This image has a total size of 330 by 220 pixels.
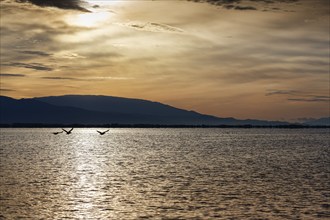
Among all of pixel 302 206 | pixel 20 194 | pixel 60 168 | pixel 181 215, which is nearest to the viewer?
pixel 181 215

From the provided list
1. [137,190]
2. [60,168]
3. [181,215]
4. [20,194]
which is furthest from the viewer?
[60,168]

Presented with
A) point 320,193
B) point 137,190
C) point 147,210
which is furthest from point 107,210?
point 320,193

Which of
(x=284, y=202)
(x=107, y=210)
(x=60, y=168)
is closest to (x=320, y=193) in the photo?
(x=284, y=202)

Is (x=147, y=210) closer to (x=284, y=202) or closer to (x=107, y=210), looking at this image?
(x=107, y=210)

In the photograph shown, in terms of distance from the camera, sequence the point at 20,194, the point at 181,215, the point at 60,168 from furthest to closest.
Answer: the point at 60,168 < the point at 20,194 < the point at 181,215

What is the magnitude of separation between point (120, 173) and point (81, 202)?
2550cm

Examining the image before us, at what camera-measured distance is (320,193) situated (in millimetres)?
48250

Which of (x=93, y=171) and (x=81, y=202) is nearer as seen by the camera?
(x=81, y=202)

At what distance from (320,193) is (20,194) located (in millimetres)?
27514

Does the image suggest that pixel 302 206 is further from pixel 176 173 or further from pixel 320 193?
pixel 176 173

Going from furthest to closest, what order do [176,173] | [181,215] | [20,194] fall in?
1. [176,173]
2. [20,194]
3. [181,215]

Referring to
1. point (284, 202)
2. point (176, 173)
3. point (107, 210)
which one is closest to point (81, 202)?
point (107, 210)

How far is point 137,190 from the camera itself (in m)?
50.2

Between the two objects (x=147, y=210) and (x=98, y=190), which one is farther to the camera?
(x=98, y=190)
